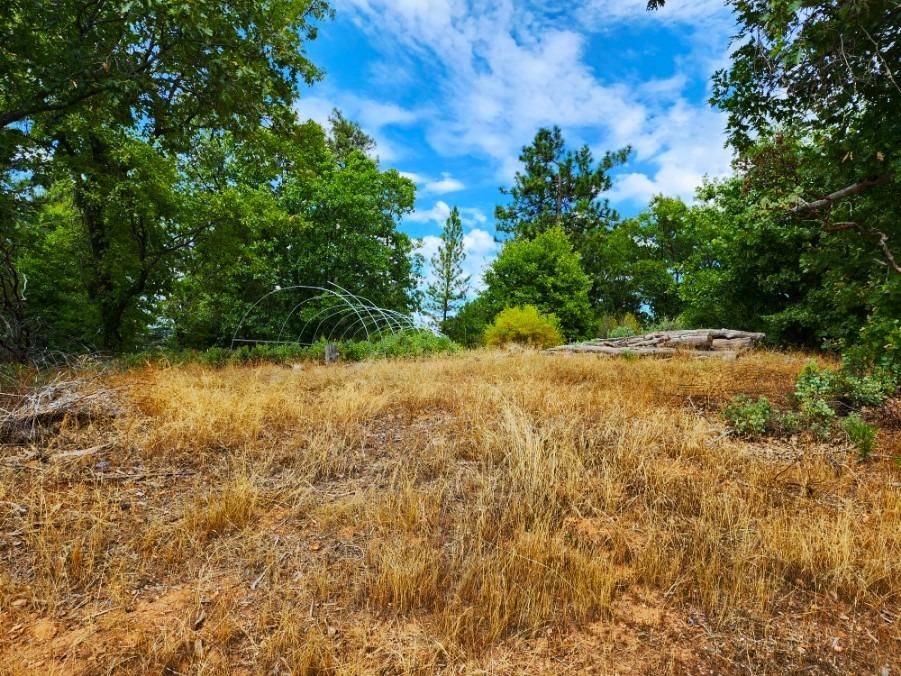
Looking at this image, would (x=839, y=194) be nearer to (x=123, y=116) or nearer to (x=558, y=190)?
(x=123, y=116)

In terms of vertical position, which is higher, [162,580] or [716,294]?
[716,294]

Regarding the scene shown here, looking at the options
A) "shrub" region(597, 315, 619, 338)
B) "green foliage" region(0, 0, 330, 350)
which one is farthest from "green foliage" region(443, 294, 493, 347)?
"green foliage" region(0, 0, 330, 350)

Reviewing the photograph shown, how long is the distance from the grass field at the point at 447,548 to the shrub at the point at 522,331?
11.1 meters

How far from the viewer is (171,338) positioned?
13844 mm

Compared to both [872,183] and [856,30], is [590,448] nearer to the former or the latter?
[872,183]

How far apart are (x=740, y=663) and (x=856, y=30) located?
4462 millimetres

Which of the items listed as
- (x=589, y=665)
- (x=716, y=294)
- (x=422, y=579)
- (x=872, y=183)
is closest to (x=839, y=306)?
(x=872, y=183)

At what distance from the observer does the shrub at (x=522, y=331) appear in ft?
49.6

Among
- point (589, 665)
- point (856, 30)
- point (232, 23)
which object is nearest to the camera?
point (589, 665)

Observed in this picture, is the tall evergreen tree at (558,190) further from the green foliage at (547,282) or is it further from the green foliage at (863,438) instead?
the green foliage at (863,438)

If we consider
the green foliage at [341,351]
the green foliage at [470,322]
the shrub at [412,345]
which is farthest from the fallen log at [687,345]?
the green foliage at [470,322]

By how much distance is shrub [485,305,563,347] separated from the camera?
49.6 feet

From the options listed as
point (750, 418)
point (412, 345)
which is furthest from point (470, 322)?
point (750, 418)

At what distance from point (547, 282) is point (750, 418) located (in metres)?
15.6
